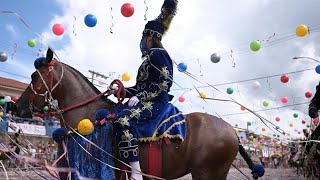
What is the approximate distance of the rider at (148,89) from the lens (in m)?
4.27

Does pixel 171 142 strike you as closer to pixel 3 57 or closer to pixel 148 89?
pixel 148 89

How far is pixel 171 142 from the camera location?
4457 millimetres

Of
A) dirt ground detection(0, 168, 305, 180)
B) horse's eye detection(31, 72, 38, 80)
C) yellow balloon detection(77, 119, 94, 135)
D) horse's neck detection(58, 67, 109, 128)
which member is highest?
horse's eye detection(31, 72, 38, 80)

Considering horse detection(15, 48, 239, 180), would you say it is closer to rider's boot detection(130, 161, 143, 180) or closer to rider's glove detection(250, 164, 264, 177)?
rider's boot detection(130, 161, 143, 180)

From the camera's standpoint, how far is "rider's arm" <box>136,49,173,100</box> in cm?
453

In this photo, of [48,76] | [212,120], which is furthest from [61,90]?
[212,120]

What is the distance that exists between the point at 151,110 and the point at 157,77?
1.38ft

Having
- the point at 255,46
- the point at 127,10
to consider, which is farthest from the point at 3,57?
the point at 255,46

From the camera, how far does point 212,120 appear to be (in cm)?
474

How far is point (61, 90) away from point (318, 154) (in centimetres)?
442

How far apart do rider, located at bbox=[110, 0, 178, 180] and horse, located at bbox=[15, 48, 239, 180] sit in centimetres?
24

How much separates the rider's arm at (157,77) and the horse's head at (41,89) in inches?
41.8

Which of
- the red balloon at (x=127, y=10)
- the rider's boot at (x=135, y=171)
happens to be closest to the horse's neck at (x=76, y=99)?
the rider's boot at (x=135, y=171)

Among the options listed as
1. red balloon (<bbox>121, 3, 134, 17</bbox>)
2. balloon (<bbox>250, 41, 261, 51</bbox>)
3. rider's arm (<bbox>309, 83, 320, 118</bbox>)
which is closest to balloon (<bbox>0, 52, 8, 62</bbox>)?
red balloon (<bbox>121, 3, 134, 17</bbox>)
